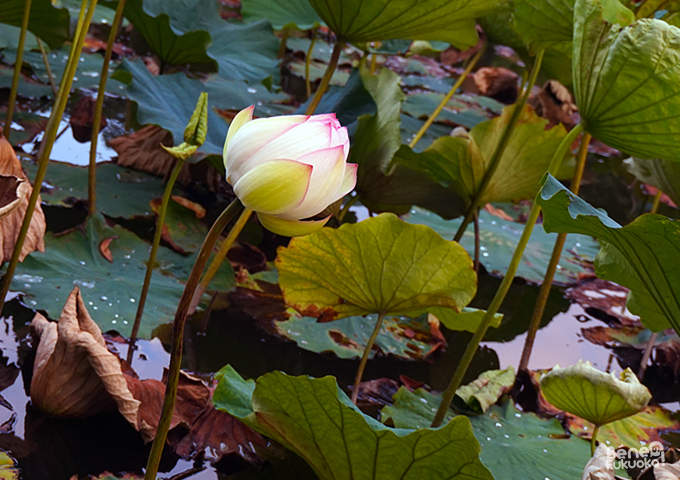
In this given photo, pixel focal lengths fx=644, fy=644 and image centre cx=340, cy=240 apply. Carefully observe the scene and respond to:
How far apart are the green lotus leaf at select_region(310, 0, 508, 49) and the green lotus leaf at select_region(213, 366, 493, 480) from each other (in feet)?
2.10

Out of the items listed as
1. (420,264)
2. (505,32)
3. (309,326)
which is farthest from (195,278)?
(505,32)

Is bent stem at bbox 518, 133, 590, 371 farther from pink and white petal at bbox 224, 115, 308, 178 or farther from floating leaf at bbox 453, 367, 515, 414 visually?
pink and white petal at bbox 224, 115, 308, 178

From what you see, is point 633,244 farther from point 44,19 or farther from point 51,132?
point 44,19

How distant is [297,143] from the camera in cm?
43

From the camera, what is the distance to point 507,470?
77 centimetres

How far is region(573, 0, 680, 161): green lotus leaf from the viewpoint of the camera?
2.11 feet

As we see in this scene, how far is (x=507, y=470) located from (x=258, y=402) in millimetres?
349

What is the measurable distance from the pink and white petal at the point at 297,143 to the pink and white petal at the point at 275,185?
0.01 meters

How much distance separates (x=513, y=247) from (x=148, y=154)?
0.91 m

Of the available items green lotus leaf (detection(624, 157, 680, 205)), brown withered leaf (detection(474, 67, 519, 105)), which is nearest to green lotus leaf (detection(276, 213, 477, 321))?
green lotus leaf (detection(624, 157, 680, 205))

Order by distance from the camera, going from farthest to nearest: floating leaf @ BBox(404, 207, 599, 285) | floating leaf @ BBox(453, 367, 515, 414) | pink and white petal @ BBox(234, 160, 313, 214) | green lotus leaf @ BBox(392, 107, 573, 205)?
floating leaf @ BBox(404, 207, 599, 285)
green lotus leaf @ BBox(392, 107, 573, 205)
floating leaf @ BBox(453, 367, 515, 414)
pink and white petal @ BBox(234, 160, 313, 214)

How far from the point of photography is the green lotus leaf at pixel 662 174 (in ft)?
3.65

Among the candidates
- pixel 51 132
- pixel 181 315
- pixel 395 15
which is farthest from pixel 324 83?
pixel 181 315

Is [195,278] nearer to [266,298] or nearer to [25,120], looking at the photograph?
[266,298]
